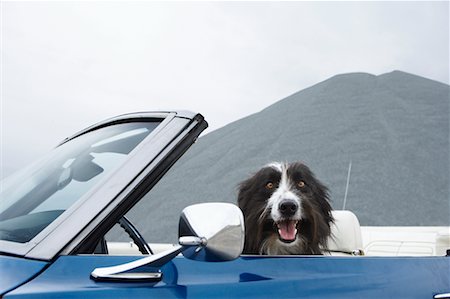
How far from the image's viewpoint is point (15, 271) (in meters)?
1.33

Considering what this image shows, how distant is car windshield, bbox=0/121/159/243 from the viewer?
1.55 m

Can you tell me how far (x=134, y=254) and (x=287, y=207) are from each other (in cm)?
114

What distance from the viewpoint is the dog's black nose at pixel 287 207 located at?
8.79 ft

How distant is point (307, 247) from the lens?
267 centimetres

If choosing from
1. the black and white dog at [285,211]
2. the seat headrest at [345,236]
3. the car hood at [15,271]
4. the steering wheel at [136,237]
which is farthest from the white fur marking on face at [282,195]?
the car hood at [15,271]

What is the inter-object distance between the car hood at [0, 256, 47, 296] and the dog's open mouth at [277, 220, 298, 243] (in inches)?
58.7

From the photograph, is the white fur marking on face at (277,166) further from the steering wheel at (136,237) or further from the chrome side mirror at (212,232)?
the chrome side mirror at (212,232)

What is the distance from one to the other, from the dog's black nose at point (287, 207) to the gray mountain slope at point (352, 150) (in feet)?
46.7

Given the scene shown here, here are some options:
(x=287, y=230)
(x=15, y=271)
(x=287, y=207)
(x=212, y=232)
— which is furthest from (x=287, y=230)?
(x=15, y=271)

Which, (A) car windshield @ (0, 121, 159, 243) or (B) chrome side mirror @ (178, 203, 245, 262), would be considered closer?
(B) chrome side mirror @ (178, 203, 245, 262)

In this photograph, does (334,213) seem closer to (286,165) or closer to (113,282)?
(286,165)

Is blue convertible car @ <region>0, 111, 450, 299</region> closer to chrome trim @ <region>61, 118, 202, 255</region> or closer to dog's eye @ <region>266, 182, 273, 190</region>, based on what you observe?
chrome trim @ <region>61, 118, 202, 255</region>

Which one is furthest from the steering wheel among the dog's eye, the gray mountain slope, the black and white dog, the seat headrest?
the gray mountain slope

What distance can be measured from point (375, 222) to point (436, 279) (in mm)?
18933
